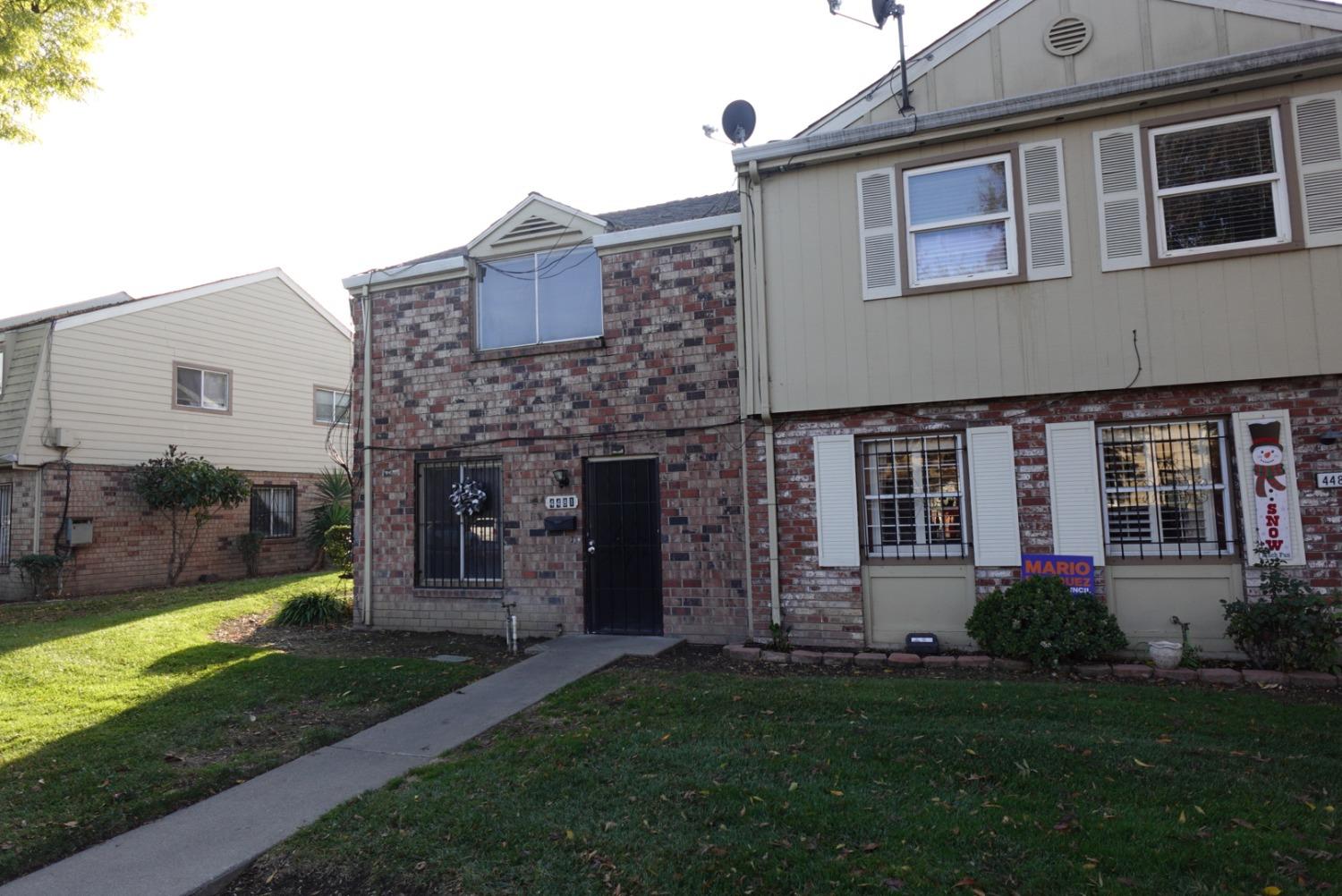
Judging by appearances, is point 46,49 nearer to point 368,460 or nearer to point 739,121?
point 368,460

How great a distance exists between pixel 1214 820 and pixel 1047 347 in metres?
4.87

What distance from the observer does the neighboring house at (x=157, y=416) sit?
14.4 metres

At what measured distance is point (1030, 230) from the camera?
313 inches

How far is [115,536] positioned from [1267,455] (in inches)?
708

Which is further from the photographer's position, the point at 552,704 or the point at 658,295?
the point at 658,295

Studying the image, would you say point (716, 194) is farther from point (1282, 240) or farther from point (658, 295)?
point (1282, 240)

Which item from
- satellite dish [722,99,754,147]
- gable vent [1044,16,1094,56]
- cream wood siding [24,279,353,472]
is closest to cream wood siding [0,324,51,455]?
cream wood siding [24,279,353,472]

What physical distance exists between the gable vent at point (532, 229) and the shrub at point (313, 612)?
5.70m

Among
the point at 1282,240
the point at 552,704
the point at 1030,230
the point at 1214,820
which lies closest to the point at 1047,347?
the point at 1030,230

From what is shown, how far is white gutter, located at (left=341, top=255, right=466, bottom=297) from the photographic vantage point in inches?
415

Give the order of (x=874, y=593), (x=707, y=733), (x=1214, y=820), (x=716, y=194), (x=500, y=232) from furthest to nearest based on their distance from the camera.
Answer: (x=716, y=194) < (x=500, y=232) < (x=874, y=593) < (x=707, y=733) < (x=1214, y=820)

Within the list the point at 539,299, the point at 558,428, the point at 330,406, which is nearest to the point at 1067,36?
the point at 539,299

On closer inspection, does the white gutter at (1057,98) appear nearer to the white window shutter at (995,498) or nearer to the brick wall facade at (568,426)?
the brick wall facade at (568,426)

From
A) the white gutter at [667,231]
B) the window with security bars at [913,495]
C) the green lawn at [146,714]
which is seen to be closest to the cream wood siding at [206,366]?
the green lawn at [146,714]
